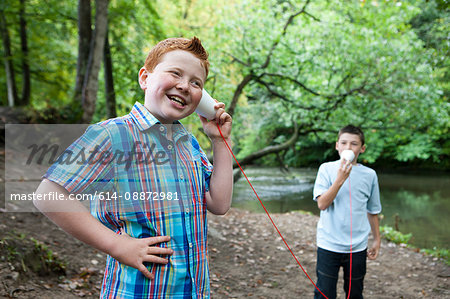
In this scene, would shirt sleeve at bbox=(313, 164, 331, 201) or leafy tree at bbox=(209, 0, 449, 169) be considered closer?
shirt sleeve at bbox=(313, 164, 331, 201)

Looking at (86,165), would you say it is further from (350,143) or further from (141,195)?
(350,143)

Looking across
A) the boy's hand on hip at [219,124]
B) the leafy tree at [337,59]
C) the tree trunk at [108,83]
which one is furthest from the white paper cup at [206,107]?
the tree trunk at [108,83]

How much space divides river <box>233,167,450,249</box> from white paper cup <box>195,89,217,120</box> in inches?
282

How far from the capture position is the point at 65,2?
795cm

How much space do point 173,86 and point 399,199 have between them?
12.8 m

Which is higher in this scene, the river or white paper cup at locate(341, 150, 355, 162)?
white paper cup at locate(341, 150, 355, 162)

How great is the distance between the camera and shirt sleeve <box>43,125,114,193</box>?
41.7 inches

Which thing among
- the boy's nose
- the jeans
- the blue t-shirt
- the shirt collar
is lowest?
the jeans

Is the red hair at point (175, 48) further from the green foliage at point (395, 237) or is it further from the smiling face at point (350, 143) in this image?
the green foliage at point (395, 237)

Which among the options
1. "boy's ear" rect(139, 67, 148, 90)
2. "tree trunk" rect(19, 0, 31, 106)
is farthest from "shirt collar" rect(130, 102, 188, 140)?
"tree trunk" rect(19, 0, 31, 106)

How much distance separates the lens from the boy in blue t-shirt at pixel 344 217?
2.74 m

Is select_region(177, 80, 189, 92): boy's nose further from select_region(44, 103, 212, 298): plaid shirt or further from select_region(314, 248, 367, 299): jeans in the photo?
select_region(314, 248, 367, 299): jeans

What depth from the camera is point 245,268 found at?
5.02 m

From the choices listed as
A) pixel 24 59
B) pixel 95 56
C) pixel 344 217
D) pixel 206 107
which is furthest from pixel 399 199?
pixel 206 107
